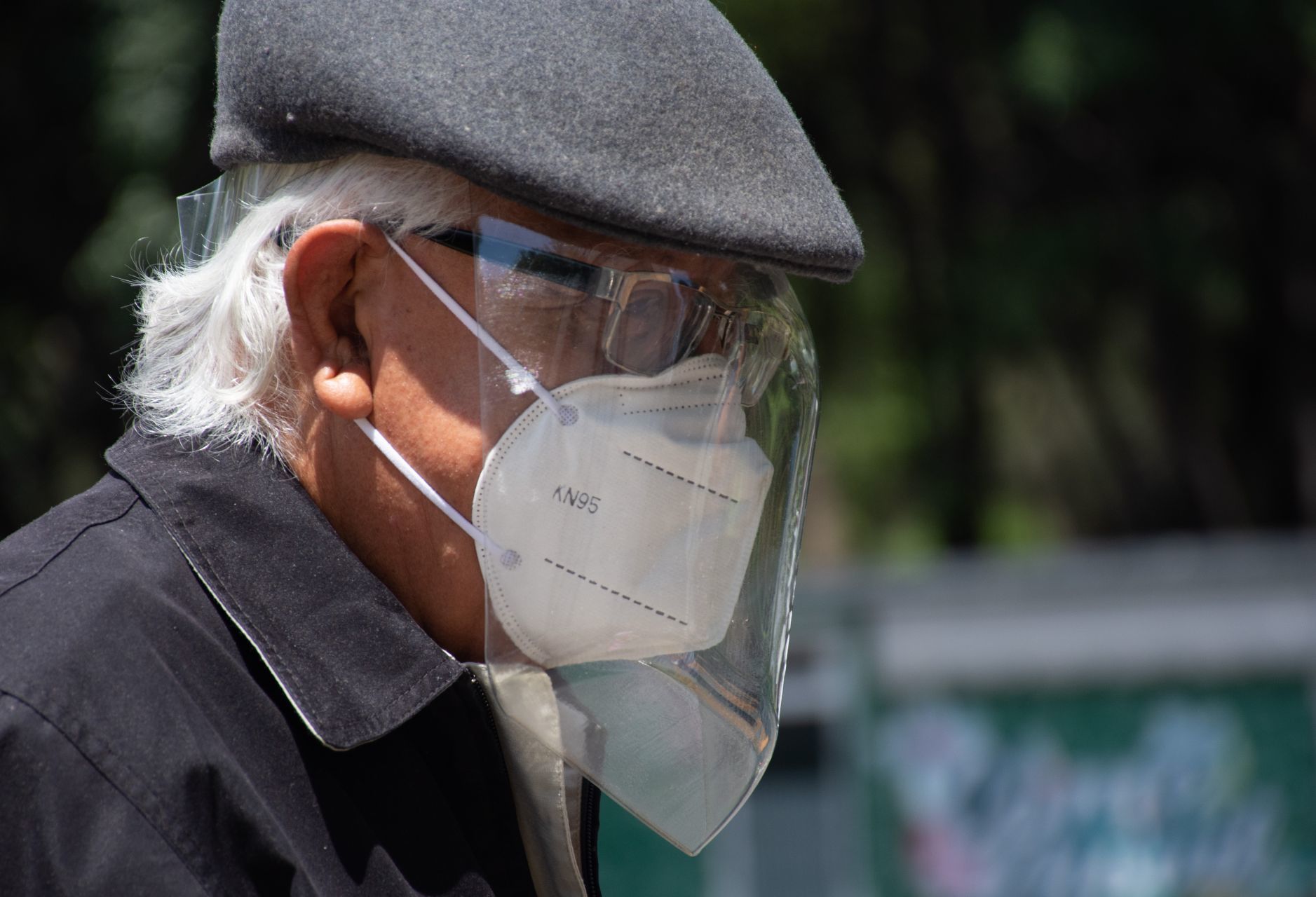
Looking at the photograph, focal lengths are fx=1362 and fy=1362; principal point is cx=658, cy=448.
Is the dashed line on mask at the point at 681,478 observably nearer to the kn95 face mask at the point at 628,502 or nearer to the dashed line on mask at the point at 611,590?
the kn95 face mask at the point at 628,502

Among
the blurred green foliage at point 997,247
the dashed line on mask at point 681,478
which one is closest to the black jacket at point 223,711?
the dashed line on mask at point 681,478

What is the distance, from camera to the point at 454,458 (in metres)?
1.48

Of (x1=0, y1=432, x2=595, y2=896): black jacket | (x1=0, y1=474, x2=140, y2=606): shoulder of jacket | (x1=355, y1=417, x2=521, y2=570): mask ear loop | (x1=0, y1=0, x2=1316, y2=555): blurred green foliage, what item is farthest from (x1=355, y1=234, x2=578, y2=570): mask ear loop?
(x1=0, y1=0, x2=1316, y2=555): blurred green foliage

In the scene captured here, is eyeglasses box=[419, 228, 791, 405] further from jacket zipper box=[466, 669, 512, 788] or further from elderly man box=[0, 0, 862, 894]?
jacket zipper box=[466, 669, 512, 788]

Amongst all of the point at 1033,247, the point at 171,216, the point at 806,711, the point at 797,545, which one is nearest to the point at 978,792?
the point at 806,711

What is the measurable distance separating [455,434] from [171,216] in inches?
208

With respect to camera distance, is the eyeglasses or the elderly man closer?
the elderly man

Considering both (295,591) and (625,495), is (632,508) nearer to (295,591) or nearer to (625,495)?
(625,495)

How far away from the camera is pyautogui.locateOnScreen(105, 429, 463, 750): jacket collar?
1.31m

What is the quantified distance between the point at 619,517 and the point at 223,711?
481 millimetres

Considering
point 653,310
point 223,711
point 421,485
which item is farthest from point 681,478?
point 223,711

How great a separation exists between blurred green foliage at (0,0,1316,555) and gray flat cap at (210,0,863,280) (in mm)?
5887

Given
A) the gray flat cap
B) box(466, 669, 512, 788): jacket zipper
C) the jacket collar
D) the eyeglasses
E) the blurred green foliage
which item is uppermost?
the gray flat cap

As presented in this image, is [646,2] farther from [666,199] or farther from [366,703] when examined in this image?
[366,703]
